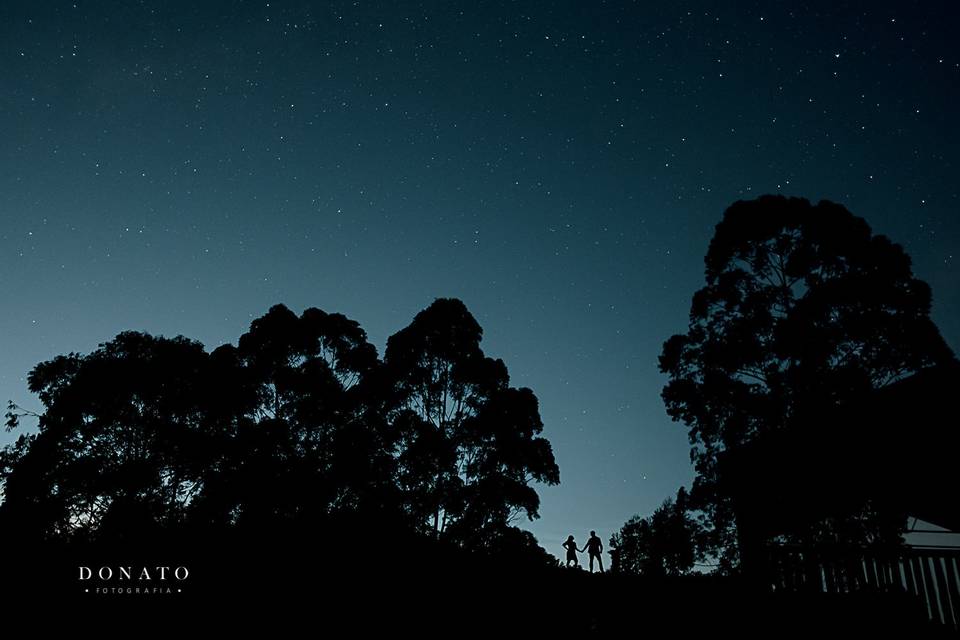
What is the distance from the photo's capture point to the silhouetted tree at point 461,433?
24.6m

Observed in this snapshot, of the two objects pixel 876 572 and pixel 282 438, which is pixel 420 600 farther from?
pixel 282 438

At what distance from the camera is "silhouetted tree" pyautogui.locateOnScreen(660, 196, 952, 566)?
17.1 metres

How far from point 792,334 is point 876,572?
9379mm

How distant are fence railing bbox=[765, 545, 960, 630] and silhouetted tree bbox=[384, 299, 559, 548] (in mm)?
14773

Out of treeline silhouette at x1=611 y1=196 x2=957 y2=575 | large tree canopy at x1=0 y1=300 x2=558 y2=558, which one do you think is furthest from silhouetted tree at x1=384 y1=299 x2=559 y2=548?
treeline silhouette at x1=611 y1=196 x2=957 y2=575

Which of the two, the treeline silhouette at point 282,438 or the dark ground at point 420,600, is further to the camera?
the treeline silhouette at point 282,438

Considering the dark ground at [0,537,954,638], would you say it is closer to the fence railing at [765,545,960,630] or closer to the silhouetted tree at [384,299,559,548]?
the fence railing at [765,545,960,630]

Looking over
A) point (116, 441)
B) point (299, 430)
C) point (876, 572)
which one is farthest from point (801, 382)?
point (116, 441)

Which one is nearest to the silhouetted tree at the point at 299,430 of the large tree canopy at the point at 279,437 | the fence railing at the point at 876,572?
the large tree canopy at the point at 279,437

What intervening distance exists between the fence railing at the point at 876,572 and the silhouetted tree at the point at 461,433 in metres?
14.8

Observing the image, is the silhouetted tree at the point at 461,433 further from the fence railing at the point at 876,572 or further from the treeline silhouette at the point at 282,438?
the fence railing at the point at 876,572

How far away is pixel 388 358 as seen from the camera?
27.6 meters

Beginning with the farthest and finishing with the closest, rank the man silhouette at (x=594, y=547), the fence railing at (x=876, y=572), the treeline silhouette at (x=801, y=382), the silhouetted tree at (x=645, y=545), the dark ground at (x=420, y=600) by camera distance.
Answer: the silhouetted tree at (x=645, y=545) < the man silhouette at (x=594, y=547) < the treeline silhouette at (x=801, y=382) < the fence railing at (x=876, y=572) < the dark ground at (x=420, y=600)

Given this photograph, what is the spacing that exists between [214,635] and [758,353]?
16359 millimetres
